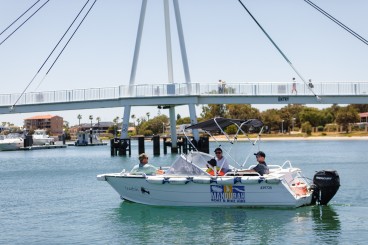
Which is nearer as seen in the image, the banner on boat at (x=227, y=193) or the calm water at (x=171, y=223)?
the calm water at (x=171, y=223)

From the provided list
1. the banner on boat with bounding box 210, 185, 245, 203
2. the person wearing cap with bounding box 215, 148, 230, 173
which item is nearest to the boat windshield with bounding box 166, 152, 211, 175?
the person wearing cap with bounding box 215, 148, 230, 173

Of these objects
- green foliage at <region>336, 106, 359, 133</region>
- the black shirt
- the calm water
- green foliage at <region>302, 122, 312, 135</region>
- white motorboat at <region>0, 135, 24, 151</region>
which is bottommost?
the calm water

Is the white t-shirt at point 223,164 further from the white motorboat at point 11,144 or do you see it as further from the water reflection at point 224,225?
the white motorboat at point 11,144

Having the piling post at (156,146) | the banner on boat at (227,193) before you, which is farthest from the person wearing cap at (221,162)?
the piling post at (156,146)

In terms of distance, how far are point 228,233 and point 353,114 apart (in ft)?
475

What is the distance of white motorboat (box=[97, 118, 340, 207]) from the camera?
2606 centimetres

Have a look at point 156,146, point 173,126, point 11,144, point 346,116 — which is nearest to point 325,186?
point 173,126

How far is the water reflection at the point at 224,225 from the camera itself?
22.3 m

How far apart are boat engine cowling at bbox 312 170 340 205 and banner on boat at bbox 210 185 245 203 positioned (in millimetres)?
2886

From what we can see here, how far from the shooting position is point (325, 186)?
26.6 metres

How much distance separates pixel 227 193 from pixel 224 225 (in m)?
2.52

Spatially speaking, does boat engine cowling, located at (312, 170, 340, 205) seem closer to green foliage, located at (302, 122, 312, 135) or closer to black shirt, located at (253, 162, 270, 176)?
black shirt, located at (253, 162, 270, 176)

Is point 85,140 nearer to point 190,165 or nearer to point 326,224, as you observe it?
point 190,165

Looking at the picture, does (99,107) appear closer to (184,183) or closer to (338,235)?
(184,183)
